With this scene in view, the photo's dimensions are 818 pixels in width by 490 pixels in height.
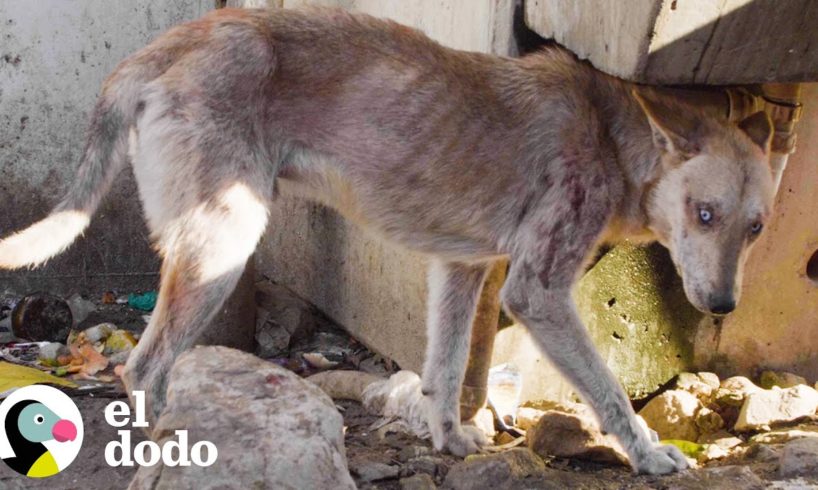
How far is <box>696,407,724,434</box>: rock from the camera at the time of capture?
5664mm

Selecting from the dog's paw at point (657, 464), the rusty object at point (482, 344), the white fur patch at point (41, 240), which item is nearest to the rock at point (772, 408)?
the dog's paw at point (657, 464)

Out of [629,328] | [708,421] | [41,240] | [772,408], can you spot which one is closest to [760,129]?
[629,328]

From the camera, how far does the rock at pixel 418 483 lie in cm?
449

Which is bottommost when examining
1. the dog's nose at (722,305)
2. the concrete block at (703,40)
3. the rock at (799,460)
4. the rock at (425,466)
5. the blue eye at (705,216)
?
the rock at (425,466)

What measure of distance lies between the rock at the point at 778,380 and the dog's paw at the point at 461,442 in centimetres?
179

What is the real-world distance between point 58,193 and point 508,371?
3.25 m

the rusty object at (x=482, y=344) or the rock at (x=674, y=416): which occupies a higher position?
the rusty object at (x=482, y=344)

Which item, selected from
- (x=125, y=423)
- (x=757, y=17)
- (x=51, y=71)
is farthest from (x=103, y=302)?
(x=757, y=17)

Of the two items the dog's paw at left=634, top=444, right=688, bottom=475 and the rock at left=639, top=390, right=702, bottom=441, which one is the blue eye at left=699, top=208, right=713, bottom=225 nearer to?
the dog's paw at left=634, top=444, right=688, bottom=475

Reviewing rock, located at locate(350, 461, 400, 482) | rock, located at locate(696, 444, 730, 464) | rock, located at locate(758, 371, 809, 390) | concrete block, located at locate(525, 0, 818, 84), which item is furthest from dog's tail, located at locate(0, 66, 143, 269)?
rock, located at locate(758, 371, 809, 390)

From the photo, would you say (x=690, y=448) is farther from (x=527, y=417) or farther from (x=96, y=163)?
(x=96, y=163)

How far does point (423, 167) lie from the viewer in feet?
16.2

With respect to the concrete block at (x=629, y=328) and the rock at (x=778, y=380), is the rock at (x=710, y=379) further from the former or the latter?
the rock at (x=778, y=380)

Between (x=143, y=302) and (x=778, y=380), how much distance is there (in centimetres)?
388
